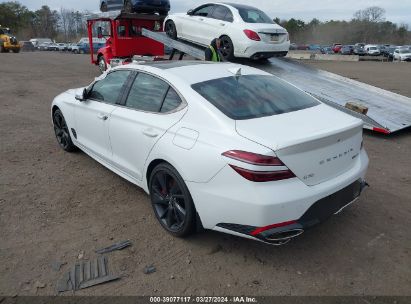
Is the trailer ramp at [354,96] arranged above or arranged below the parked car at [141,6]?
below

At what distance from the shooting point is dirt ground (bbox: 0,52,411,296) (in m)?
2.91

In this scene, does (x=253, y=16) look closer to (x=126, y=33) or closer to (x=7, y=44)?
(x=126, y=33)

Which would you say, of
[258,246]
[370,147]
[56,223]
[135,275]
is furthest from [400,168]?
[56,223]

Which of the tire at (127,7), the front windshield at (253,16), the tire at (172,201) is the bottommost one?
the tire at (172,201)

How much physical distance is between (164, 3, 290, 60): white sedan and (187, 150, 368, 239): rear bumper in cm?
658

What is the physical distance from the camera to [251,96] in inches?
139

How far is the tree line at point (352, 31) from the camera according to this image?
329ft

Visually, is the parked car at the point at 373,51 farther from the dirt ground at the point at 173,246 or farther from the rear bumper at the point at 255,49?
the dirt ground at the point at 173,246

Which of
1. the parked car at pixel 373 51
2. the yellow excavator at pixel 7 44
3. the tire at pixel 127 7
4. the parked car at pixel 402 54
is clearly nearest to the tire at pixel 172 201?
the tire at pixel 127 7

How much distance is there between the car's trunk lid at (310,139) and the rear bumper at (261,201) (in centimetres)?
11

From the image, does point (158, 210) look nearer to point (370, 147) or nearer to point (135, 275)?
point (135, 275)

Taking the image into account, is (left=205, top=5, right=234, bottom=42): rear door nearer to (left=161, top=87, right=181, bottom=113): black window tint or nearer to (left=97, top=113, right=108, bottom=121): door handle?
(left=97, top=113, right=108, bottom=121): door handle

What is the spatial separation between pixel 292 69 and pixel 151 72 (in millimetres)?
6949

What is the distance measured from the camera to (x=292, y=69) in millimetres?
10047
